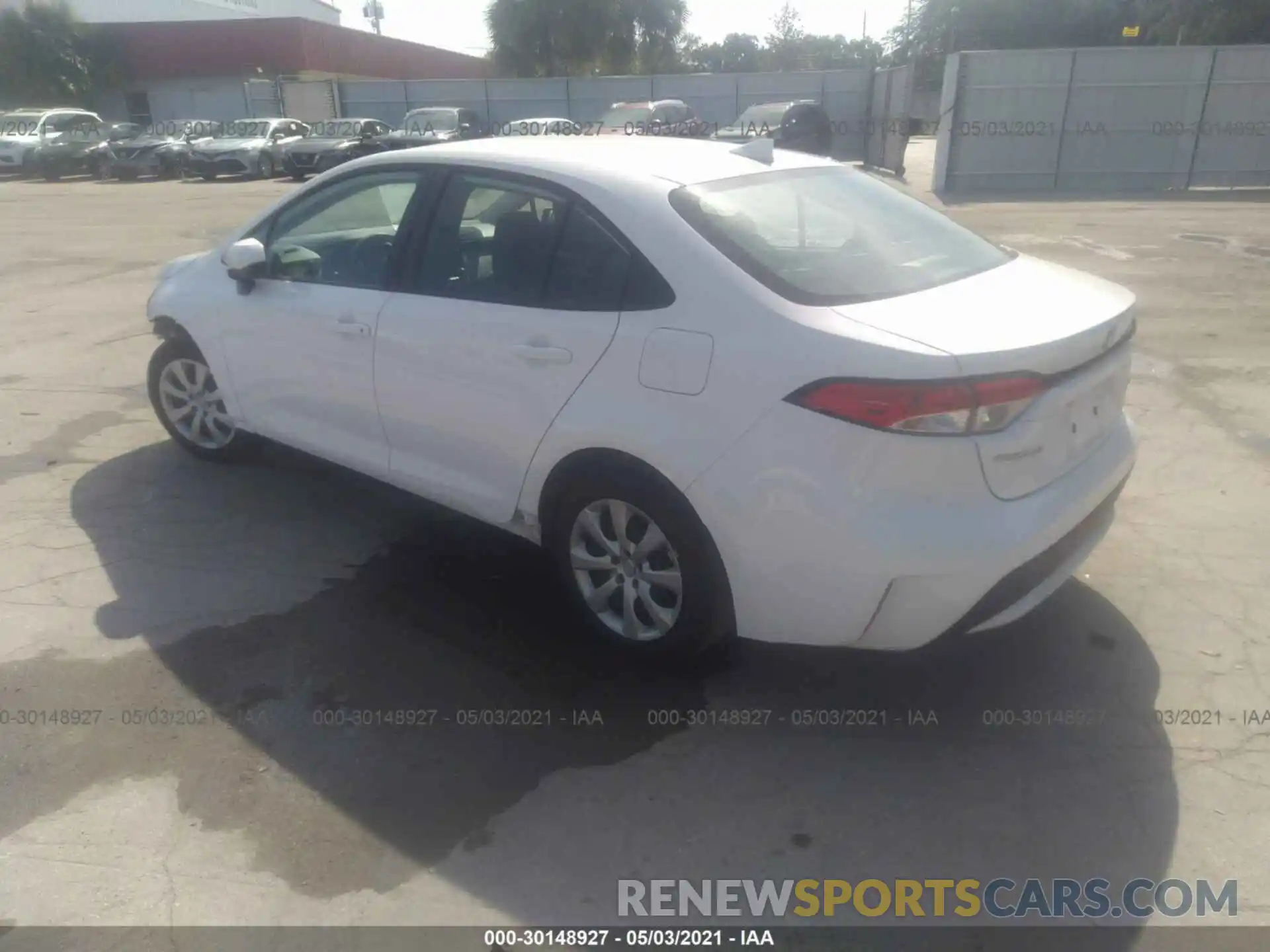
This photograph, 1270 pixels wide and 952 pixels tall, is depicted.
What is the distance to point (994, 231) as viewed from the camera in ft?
45.4

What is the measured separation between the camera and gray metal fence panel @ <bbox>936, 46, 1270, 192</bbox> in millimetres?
19234

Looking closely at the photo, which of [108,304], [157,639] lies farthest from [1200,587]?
[108,304]

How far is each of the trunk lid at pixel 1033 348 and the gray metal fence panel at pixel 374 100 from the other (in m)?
33.4

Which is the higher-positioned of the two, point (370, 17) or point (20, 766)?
point (370, 17)

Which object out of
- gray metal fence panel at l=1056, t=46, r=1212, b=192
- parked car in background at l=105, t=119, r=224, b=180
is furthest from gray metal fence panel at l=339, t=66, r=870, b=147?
gray metal fence panel at l=1056, t=46, r=1212, b=192

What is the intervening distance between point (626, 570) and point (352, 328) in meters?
1.56

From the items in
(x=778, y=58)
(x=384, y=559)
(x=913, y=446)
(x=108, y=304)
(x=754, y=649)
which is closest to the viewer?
(x=913, y=446)

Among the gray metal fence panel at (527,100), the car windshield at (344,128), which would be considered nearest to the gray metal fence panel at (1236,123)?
the gray metal fence panel at (527,100)

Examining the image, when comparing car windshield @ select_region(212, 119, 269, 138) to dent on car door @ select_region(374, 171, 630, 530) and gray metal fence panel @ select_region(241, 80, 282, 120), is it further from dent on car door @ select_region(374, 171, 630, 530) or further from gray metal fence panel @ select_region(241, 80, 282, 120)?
dent on car door @ select_region(374, 171, 630, 530)

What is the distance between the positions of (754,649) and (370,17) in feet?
270

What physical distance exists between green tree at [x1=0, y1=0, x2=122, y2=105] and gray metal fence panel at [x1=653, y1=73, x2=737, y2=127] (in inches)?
947

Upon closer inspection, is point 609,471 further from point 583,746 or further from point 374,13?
point 374,13

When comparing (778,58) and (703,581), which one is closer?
(703,581)

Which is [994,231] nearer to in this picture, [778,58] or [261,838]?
[261,838]
